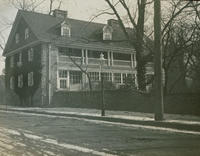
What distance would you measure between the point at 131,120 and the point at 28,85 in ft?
78.3

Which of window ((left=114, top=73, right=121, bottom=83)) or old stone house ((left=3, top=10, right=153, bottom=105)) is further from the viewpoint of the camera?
Result: window ((left=114, top=73, right=121, bottom=83))

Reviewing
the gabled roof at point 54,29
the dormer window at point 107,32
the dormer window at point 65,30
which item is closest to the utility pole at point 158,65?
the gabled roof at point 54,29

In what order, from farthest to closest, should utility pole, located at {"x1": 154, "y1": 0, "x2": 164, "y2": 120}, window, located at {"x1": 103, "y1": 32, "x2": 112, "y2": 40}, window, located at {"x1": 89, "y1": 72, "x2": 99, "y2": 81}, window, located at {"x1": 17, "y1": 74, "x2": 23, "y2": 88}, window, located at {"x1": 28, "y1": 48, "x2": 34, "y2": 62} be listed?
1. window, located at {"x1": 103, "y1": 32, "x2": 112, "y2": 40}
2. window, located at {"x1": 17, "y1": 74, "x2": 23, "y2": 88}
3. window, located at {"x1": 89, "y1": 72, "x2": 99, "y2": 81}
4. window, located at {"x1": 28, "y1": 48, "x2": 34, "y2": 62}
5. utility pole, located at {"x1": 154, "y1": 0, "x2": 164, "y2": 120}

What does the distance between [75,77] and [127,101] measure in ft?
49.9

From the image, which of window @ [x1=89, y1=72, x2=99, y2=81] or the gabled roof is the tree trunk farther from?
window @ [x1=89, y1=72, x2=99, y2=81]

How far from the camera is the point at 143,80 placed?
24.9 meters

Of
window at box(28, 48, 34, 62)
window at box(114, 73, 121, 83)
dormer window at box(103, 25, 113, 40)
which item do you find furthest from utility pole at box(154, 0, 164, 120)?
dormer window at box(103, 25, 113, 40)

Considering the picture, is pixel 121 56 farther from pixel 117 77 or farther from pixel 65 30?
pixel 65 30

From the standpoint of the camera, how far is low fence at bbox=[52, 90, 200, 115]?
1672 cm

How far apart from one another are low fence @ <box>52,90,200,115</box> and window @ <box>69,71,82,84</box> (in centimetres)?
387

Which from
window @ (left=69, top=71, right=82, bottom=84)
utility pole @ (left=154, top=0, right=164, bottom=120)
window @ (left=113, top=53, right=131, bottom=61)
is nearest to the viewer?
utility pole @ (left=154, top=0, right=164, bottom=120)

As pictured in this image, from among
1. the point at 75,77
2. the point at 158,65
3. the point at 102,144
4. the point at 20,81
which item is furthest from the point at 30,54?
the point at 102,144

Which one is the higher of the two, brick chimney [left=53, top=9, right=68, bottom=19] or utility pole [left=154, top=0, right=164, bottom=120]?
brick chimney [left=53, top=9, right=68, bottom=19]

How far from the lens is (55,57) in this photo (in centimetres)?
3441
